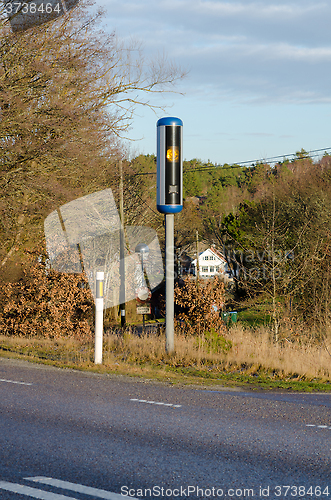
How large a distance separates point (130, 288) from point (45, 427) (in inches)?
1001

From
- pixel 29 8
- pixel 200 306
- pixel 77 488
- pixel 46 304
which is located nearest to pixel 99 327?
pixel 200 306

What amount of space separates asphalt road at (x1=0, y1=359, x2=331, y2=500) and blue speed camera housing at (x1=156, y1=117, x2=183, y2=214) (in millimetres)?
4110

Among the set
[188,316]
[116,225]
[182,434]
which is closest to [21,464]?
[182,434]

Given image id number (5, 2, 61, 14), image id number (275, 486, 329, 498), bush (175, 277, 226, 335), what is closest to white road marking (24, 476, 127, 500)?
image id number (275, 486, 329, 498)

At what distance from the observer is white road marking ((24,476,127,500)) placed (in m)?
4.20

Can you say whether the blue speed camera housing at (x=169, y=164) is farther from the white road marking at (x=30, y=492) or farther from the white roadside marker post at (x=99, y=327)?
the white road marking at (x=30, y=492)

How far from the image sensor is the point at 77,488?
435 centimetres

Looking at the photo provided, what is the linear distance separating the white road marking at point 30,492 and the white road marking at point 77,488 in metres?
0.14

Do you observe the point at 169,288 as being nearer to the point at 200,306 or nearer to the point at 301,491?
the point at 200,306

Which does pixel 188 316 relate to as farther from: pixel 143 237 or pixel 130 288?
pixel 143 237

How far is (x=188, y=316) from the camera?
15008 mm

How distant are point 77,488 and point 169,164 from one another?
8.06 m

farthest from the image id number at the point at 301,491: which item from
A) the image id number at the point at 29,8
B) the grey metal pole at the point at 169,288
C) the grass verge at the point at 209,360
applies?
the image id number at the point at 29,8

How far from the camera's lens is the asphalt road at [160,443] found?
4402mm
